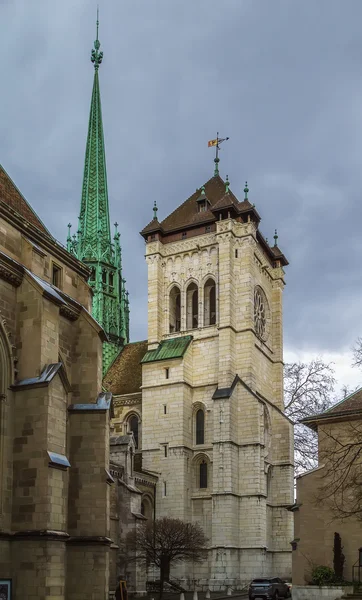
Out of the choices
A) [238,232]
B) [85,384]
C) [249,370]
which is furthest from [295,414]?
[85,384]

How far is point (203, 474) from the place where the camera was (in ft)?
160

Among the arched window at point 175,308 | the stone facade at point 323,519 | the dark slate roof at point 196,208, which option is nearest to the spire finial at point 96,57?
the dark slate roof at point 196,208

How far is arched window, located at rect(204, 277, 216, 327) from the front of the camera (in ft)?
174

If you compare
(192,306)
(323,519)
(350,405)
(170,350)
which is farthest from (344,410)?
(192,306)

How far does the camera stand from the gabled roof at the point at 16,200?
73.4 ft

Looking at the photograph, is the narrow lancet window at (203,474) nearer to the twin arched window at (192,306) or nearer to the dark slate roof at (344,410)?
the twin arched window at (192,306)

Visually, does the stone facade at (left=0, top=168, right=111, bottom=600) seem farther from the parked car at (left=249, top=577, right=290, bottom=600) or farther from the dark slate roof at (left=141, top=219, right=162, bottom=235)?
Result: the dark slate roof at (left=141, top=219, right=162, bottom=235)

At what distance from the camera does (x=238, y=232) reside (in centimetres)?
5253

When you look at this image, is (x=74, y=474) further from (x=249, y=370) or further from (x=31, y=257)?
(x=249, y=370)

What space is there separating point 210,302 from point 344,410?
22.1 metres

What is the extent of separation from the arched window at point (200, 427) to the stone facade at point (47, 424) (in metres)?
27.8

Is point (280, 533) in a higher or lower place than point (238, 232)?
lower

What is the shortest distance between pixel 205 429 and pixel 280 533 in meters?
7.85

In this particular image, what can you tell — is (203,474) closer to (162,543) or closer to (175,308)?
(162,543)
